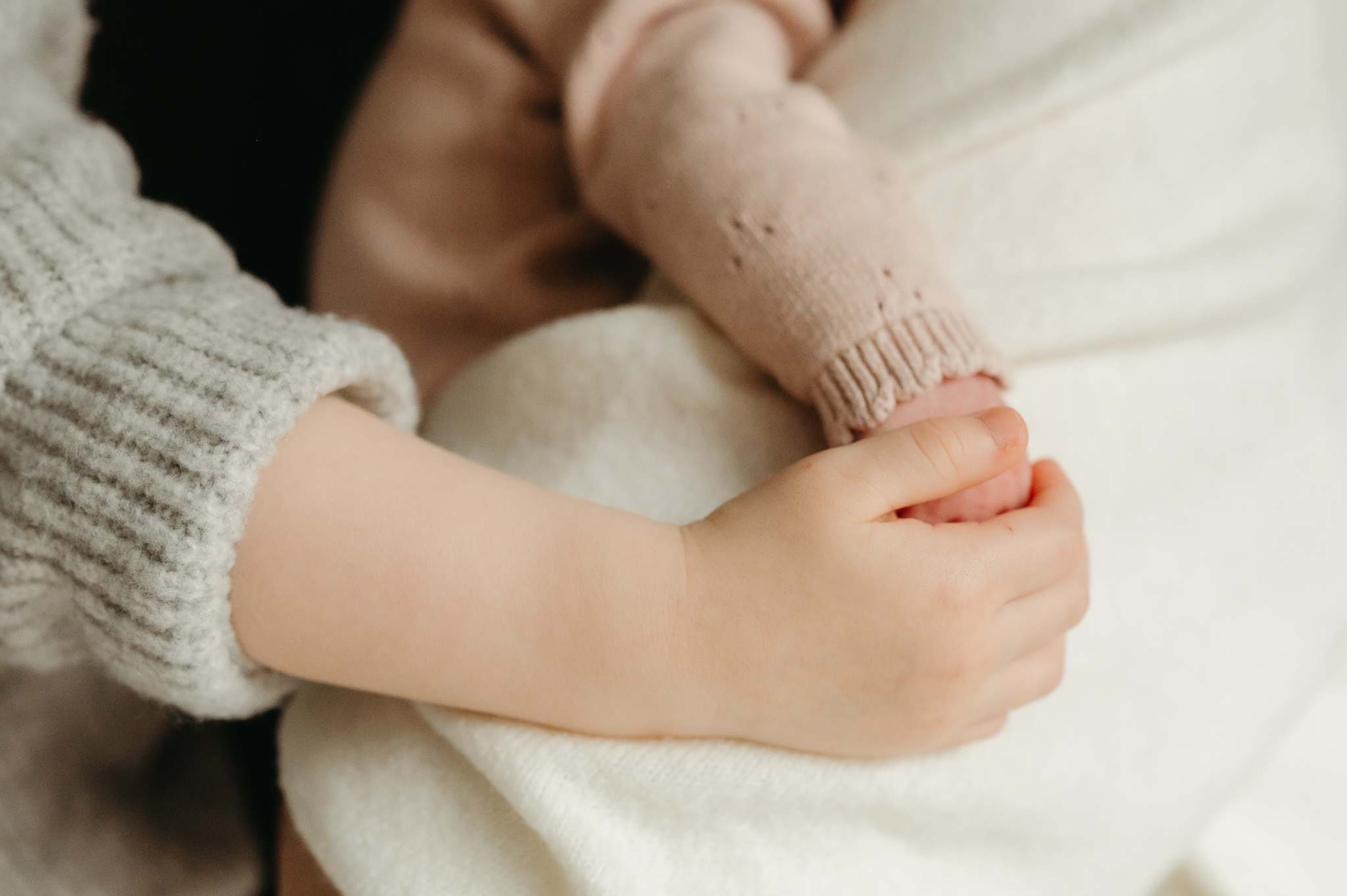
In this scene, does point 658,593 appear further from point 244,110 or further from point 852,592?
point 244,110

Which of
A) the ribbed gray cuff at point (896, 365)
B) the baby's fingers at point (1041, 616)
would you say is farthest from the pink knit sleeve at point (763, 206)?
the baby's fingers at point (1041, 616)

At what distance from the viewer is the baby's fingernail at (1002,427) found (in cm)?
49

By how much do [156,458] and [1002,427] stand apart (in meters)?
0.42

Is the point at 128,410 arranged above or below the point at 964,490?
below

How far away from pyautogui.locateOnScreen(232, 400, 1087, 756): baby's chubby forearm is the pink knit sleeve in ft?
0.19

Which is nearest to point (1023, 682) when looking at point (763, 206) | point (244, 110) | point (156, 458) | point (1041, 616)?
point (1041, 616)

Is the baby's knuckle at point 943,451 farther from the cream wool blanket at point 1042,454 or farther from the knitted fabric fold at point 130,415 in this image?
the knitted fabric fold at point 130,415

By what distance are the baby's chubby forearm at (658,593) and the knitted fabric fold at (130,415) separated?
3cm

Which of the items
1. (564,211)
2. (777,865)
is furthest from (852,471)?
(564,211)

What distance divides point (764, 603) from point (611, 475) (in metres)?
0.14

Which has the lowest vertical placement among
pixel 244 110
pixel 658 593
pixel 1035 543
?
pixel 244 110

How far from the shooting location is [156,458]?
43 centimetres

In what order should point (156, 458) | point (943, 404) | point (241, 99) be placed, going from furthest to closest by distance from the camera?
point (241, 99)
point (943, 404)
point (156, 458)

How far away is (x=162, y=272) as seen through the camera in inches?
19.4
